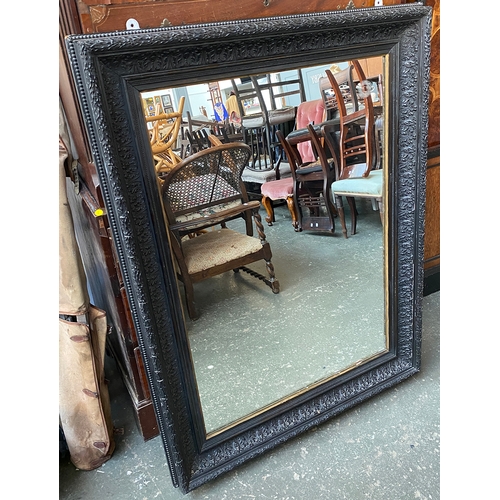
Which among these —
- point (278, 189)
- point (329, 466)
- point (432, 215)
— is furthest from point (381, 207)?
point (329, 466)

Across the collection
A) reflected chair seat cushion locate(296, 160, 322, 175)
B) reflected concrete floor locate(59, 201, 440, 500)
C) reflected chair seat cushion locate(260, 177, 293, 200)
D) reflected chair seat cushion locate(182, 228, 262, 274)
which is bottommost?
reflected concrete floor locate(59, 201, 440, 500)

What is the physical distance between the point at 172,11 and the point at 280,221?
625mm

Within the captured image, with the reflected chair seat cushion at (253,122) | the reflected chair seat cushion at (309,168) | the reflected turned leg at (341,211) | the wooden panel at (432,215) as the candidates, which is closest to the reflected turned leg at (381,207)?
the reflected turned leg at (341,211)

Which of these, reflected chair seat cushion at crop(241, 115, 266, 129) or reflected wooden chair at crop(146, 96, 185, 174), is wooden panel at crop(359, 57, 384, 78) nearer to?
reflected chair seat cushion at crop(241, 115, 266, 129)

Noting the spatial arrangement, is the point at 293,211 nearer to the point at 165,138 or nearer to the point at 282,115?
the point at 282,115

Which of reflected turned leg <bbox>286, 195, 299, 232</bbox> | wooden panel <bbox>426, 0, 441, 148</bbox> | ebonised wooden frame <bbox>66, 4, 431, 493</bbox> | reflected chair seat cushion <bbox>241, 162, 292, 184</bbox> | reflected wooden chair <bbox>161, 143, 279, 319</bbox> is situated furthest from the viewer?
wooden panel <bbox>426, 0, 441, 148</bbox>

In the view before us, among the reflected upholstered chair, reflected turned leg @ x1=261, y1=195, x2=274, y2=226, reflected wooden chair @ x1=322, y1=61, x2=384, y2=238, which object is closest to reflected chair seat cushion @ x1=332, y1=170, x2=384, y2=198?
reflected wooden chair @ x1=322, y1=61, x2=384, y2=238

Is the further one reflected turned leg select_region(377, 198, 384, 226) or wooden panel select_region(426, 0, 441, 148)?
wooden panel select_region(426, 0, 441, 148)

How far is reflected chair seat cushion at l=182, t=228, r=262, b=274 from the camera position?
43.9 inches

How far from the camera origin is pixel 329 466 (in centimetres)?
118

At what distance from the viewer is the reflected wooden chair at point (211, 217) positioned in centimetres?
103

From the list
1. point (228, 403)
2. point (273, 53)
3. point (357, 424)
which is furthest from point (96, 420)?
point (273, 53)

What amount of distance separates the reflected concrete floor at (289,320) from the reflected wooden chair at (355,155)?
5 cm
